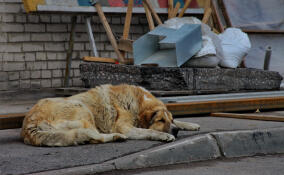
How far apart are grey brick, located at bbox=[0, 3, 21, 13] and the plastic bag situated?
4.46m

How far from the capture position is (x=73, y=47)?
1173 cm

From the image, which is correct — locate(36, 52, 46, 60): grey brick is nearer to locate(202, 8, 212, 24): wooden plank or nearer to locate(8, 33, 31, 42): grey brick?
locate(8, 33, 31, 42): grey brick

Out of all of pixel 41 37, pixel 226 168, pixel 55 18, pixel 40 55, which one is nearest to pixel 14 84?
pixel 40 55

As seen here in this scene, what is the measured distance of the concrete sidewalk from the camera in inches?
163

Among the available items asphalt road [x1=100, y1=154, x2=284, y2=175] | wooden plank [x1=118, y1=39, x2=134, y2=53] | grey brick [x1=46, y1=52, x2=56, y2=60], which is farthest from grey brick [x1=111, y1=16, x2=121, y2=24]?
asphalt road [x1=100, y1=154, x2=284, y2=175]

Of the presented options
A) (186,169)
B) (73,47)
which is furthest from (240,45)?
(186,169)

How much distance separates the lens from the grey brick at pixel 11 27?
10.8 m

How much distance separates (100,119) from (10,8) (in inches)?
241

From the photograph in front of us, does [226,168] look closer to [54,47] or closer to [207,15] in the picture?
[207,15]

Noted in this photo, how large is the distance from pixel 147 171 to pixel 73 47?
25.4 feet

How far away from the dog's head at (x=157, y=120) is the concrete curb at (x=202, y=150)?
39cm

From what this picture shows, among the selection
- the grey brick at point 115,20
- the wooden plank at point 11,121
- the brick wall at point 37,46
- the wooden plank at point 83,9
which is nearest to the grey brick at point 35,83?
the brick wall at point 37,46

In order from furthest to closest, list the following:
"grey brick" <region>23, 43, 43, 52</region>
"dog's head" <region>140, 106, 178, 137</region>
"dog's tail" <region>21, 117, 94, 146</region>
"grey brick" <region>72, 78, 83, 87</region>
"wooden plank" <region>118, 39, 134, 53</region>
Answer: "grey brick" <region>72, 78, 83, 87</region>
"grey brick" <region>23, 43, 43, 52</region>
"wooden plank" <region>118, 39, 134, 53</region>
"dog's head" <region>140, 106, 178, 137</region>
"dog's tail" <region>21, 117, 94, 146</region>

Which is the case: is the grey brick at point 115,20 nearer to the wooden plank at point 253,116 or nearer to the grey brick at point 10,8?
the grey brick at point 10,8
